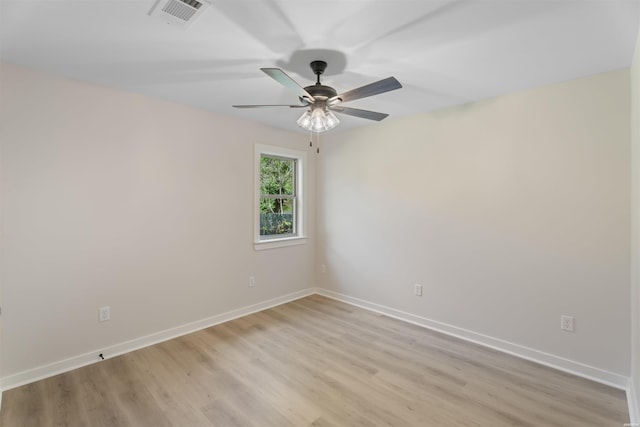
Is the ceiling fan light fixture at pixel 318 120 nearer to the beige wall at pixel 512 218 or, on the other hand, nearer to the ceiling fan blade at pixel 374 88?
the ceiling fan blade at pixel 374 88

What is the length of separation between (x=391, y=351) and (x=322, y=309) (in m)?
1.24

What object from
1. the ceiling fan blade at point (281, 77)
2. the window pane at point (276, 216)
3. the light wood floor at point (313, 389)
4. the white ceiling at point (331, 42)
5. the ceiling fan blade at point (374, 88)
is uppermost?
the white ceiling at point (331, 42)

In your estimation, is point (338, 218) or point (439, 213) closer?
point (439, 213)

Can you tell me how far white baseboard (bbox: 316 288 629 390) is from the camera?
2.25 meters

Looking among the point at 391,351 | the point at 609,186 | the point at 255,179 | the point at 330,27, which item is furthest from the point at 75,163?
the point at 609,186

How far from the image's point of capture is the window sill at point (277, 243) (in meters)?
3.76

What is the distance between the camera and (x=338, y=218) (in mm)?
4195

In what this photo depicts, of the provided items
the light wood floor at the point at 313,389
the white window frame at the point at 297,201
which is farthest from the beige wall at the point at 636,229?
the white window frame at the point at 297,201

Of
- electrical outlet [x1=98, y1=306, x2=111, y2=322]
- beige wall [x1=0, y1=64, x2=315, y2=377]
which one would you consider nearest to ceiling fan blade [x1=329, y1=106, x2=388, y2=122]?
beige wall [x1=0, y1=64, x2=315, y2=377]

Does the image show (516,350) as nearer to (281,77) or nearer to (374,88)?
(374,88)

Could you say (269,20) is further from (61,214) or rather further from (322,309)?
(322,309)

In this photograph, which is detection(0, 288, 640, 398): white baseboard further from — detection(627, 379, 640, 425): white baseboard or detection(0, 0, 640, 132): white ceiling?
detection(0, 0, 640, 132): white ceiling

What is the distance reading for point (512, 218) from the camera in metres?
2.71

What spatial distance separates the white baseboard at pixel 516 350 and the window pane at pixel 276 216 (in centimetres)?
150
